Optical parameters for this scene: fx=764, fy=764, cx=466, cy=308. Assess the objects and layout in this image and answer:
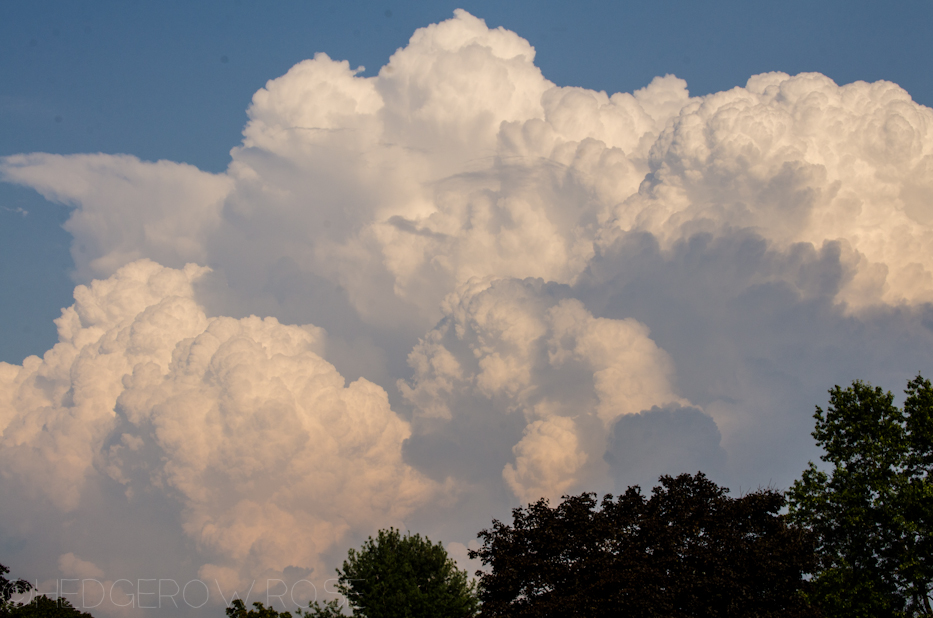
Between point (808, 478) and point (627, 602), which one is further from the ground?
point (808, 478)

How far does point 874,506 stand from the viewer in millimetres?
38594

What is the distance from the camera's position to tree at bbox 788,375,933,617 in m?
37.1

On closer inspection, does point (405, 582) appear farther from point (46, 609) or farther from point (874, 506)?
point (46, 609)

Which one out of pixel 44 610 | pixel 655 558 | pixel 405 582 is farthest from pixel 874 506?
pixel 44 610

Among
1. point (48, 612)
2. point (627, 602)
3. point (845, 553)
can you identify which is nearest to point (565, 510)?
point (627, 602)

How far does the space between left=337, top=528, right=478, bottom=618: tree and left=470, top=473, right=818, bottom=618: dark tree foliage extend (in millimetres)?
4063

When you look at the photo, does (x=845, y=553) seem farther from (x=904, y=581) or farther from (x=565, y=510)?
(x=565, y=510)

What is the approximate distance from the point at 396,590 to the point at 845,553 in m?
25.9

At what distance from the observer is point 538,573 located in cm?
4391

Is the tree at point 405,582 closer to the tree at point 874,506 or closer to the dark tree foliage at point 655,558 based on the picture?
the dark tree foliage at point 655,558

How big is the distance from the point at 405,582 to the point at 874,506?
2715cm

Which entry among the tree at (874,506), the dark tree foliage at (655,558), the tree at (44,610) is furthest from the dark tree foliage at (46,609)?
the tree at (874,506)

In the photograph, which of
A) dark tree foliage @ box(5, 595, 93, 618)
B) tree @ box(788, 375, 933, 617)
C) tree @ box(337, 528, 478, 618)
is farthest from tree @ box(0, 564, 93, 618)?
tree @ box(788, 375, 933, 617)

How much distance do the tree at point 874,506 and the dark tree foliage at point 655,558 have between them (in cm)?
156
